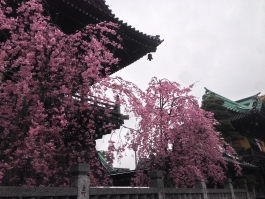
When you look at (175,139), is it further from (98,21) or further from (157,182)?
(98,21)

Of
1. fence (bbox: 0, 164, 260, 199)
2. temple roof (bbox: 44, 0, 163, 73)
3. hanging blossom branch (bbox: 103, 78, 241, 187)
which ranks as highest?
temple roof (bbox: 44, 0, 163, 73)

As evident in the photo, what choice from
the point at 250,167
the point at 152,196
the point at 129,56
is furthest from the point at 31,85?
the point at 250,167

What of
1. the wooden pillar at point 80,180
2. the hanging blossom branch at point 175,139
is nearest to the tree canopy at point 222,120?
the hanging blossom branch at point 175,139

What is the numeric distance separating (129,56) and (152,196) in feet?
24.7

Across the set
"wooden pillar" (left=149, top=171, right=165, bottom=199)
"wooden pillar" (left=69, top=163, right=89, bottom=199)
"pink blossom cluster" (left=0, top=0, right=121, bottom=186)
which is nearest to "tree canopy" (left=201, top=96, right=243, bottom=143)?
"wooden pillar" (left=149, top=171, right=165, bottom=199)

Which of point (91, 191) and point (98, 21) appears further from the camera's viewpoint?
point (98, 21)

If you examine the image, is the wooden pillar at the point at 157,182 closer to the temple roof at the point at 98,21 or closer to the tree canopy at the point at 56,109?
the tree canopy at the point at 56,109

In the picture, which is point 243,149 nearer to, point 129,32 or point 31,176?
point 129,32

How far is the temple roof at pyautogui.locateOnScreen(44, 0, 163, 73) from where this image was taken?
9.67m

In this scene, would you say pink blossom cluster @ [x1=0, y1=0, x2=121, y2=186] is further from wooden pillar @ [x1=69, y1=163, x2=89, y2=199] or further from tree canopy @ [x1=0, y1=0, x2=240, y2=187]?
wooden pillar @ [x1=69, y1=163, x2=89, y2=199]

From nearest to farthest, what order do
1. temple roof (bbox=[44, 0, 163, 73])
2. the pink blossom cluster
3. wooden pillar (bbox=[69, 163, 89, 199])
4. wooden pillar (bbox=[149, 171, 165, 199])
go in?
wooden pillar (bbox=[69, 163, 89, 199])
the pink blossom cluster
wooden pillar (bbox=[149, 171, 165, 199])
temple roof (bbox=[44, 0, 163, 73])

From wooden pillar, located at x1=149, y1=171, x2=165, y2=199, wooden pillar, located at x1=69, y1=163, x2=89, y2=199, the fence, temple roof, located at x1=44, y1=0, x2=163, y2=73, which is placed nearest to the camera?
the fence

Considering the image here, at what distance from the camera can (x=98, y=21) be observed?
420 inches

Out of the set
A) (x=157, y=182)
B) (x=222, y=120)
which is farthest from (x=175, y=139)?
(x=222, y=120)
